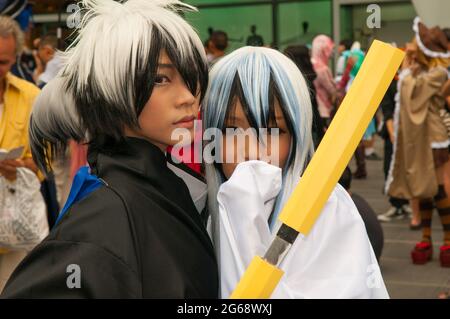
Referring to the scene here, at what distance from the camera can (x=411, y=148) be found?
225 inches

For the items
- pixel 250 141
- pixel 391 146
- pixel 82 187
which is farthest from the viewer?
pixel 391 146

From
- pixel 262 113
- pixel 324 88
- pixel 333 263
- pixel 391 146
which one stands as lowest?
pixel 391 146

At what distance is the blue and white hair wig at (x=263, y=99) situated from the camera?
1.62 meters

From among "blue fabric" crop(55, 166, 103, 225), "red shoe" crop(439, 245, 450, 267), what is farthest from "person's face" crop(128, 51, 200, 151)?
"red shoe" crop(439, 245, 450, 267)

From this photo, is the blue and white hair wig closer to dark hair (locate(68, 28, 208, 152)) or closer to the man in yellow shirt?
dark hair (locate(68, 28, 208, 152))

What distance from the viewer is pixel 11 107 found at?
3736mm

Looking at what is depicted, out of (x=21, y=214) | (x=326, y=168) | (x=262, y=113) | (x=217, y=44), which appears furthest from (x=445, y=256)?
(x=326, y=168)

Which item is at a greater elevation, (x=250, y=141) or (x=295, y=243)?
(x=250, y=141)

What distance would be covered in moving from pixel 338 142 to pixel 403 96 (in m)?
5.02

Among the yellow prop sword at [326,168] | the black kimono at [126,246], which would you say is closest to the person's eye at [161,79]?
the black kimono at [126,246]

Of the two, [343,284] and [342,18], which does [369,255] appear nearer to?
[343,284]

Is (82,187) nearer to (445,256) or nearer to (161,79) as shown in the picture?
(161,79)

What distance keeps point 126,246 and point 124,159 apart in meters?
0.24

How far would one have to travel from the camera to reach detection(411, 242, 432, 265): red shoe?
5527 mm
